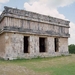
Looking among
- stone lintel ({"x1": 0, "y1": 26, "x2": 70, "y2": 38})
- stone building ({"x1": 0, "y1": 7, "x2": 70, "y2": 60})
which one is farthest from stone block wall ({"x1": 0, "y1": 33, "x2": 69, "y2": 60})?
stone lintel ({"x1": 0, "y1": 26, "x2": 70, "y2": 38})

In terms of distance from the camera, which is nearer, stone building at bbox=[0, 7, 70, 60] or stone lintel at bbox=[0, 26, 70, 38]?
stone lintel at bbox=[0, 26, 70, 38]

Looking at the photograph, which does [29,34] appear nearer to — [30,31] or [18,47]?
[30,31]

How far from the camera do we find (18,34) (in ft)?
41.6

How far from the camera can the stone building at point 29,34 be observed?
12.1 metres

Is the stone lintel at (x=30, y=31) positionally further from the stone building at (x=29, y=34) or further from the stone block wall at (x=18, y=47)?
the stone block wall at (x=18, y=47)

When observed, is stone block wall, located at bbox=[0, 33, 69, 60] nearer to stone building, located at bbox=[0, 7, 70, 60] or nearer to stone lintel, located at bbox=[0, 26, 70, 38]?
stone building, located at bbox=[0, 7, 70, 60]

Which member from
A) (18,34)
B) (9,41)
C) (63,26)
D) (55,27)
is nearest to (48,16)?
(55,27)

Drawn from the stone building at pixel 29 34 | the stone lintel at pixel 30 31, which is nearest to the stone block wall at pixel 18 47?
the stone building at pixel 29 34

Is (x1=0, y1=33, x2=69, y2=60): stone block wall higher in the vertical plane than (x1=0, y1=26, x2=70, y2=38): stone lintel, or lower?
lower

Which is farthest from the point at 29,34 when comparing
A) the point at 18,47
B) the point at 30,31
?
the point at 18,47

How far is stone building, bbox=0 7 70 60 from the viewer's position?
1214 centimetres

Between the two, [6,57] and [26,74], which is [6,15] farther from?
[26,74]

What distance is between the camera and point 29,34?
44.1ft

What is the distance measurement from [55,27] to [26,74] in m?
9.44
